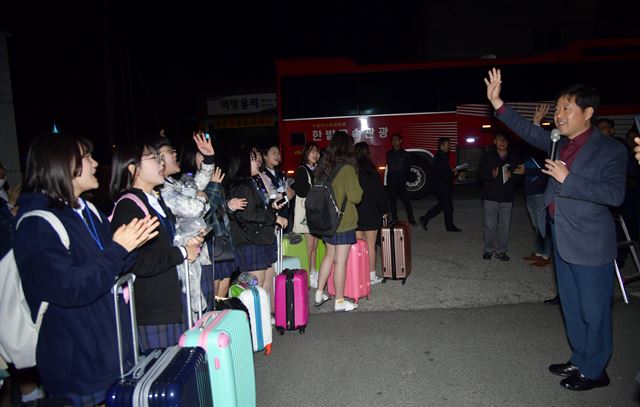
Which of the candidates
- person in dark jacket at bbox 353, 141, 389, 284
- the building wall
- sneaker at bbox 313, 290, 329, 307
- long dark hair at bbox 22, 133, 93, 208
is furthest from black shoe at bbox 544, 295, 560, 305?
the building wall

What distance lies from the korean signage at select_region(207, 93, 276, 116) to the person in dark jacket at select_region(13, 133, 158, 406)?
65.3 feet

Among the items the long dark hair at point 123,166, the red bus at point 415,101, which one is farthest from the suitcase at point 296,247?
the red bus at point 415,101

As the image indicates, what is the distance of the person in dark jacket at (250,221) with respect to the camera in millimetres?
4355

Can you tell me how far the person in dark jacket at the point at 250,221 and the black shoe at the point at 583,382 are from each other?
2757mm

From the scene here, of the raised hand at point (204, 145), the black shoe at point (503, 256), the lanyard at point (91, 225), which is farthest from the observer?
the black shoe at point (503, 256)

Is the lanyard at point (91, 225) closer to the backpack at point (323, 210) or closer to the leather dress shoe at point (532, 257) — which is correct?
the backpack at point (323, 210)

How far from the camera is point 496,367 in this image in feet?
12.8

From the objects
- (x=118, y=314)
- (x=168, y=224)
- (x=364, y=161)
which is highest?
(x=364, y=161)

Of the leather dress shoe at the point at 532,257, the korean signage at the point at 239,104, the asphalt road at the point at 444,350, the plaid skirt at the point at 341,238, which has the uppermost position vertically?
the korean signage at the point at 239,104

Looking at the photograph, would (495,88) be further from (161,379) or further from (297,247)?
(161,379)

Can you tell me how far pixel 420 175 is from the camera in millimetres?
13086

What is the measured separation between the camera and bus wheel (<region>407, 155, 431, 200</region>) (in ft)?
42.9

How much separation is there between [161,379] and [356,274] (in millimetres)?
3442

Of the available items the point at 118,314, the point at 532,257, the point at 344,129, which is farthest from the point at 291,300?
the point at 344,129
